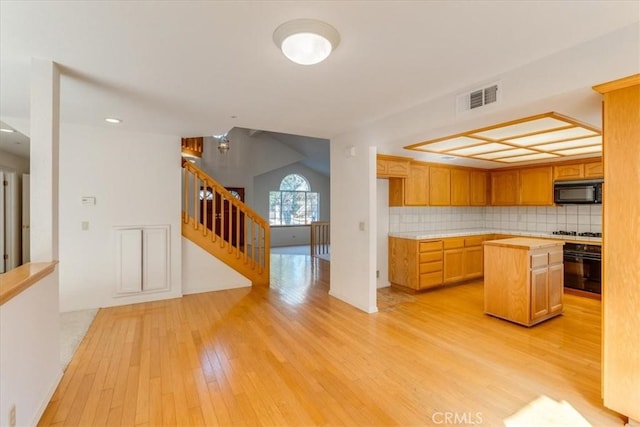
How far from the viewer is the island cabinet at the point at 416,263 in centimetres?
455

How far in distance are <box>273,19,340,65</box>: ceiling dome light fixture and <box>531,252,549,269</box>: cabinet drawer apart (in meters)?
3.12

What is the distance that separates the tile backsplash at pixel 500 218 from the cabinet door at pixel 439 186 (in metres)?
0.28

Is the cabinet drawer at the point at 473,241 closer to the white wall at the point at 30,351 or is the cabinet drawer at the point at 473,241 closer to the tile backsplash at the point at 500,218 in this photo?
the tile backsplash at the point at 500,218

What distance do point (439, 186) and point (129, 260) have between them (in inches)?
197

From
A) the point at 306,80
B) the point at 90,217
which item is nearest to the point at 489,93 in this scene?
the point at 306,80

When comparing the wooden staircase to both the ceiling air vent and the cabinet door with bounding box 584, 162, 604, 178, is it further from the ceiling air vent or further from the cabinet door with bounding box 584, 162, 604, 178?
the cabinet door with bounding box 584, 162, 604, 178

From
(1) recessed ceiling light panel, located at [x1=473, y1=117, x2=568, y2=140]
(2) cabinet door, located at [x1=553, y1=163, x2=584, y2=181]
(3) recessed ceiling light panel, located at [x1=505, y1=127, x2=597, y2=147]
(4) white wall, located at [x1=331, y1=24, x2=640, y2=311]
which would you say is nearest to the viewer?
(4) white wall, located at [x1=331, y1=24, x2=640, y2=311]

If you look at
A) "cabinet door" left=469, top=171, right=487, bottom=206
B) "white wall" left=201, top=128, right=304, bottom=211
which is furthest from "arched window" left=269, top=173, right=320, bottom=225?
"cabinet door" left=469, top=171, right=487, bottom=206

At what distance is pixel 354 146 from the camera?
3.96 metres

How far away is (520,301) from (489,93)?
2.32m

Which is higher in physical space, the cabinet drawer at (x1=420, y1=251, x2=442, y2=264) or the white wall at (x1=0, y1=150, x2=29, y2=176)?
the white wall at (x1=0, y1=150, x2=29, y2=176)

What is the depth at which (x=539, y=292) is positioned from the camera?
3369mm

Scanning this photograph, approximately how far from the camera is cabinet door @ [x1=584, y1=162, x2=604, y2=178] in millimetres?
4492

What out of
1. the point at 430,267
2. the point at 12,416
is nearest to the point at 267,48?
the point at 12,416
